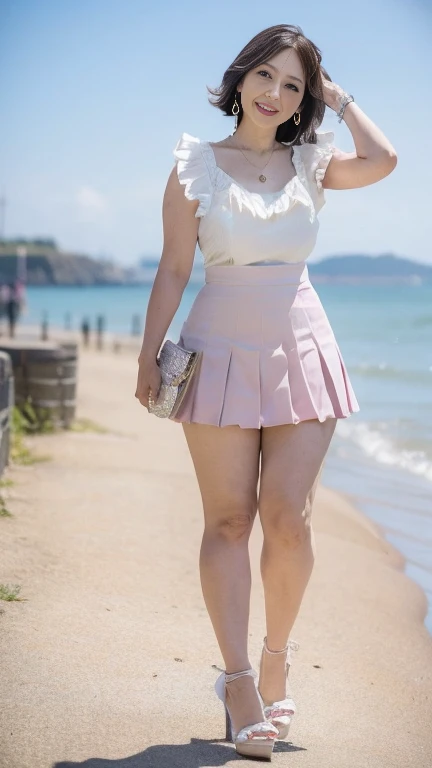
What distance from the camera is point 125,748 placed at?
274 centimetres

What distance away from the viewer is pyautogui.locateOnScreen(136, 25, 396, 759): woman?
2.90 m

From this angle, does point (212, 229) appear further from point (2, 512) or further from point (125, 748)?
point (2, 512)

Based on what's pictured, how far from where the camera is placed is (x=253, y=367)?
2.93 meters

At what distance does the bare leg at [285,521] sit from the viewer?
2883 mm

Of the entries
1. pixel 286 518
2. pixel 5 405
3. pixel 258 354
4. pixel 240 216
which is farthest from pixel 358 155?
pixel 5 405

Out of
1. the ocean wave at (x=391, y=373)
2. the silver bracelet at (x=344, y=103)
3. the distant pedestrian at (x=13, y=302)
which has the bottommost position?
the distant pedestrian at (x=13, y=302)

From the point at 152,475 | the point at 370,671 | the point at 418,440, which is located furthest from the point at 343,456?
the point at 370,671

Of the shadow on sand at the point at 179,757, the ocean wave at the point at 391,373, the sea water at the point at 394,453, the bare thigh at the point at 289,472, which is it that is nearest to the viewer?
the shadow on sand at the point at 179,757

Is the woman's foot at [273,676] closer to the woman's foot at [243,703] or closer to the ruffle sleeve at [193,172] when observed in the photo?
the woman's foot at [243,703]

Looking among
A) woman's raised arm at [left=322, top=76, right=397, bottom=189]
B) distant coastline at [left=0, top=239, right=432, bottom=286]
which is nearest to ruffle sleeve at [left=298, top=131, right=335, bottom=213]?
woman's raised arm at [left=322, top=76, right=397, bottom=189]

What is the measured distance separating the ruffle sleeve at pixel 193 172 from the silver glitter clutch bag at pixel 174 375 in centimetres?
39

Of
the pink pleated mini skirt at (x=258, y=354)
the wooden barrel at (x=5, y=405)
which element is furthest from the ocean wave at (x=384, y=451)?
the pink pleated mini skirt at (x=258, y=354)

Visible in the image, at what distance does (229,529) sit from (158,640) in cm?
89

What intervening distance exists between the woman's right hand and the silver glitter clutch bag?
3 centimetres
